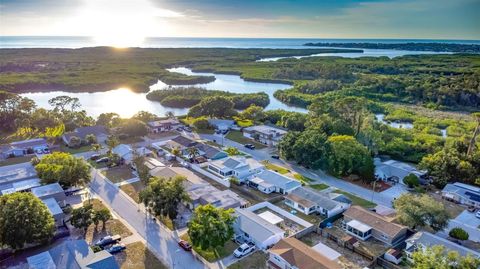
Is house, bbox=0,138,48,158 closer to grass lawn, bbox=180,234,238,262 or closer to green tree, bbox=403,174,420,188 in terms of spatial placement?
grass lawn, bbox=180,234,238,262

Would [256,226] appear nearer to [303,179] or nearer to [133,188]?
[303,179]

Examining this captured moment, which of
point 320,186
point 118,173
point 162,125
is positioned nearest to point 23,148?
point 118,173

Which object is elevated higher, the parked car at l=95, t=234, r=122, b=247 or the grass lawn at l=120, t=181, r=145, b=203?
the parked car at l=95, t=234, r=122, b=247

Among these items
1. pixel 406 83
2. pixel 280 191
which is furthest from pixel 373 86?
pixel 280 191

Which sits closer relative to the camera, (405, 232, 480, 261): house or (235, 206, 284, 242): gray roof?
(405, 232, 480, 261): house

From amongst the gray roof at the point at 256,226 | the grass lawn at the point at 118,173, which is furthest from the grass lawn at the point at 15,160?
the gray roof at the point at 256,226

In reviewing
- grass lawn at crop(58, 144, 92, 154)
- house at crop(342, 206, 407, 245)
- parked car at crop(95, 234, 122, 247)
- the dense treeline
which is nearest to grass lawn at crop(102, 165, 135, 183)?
grass lawn at crop(58, 144, 92, 154)

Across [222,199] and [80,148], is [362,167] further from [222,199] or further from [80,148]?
[80,148]
